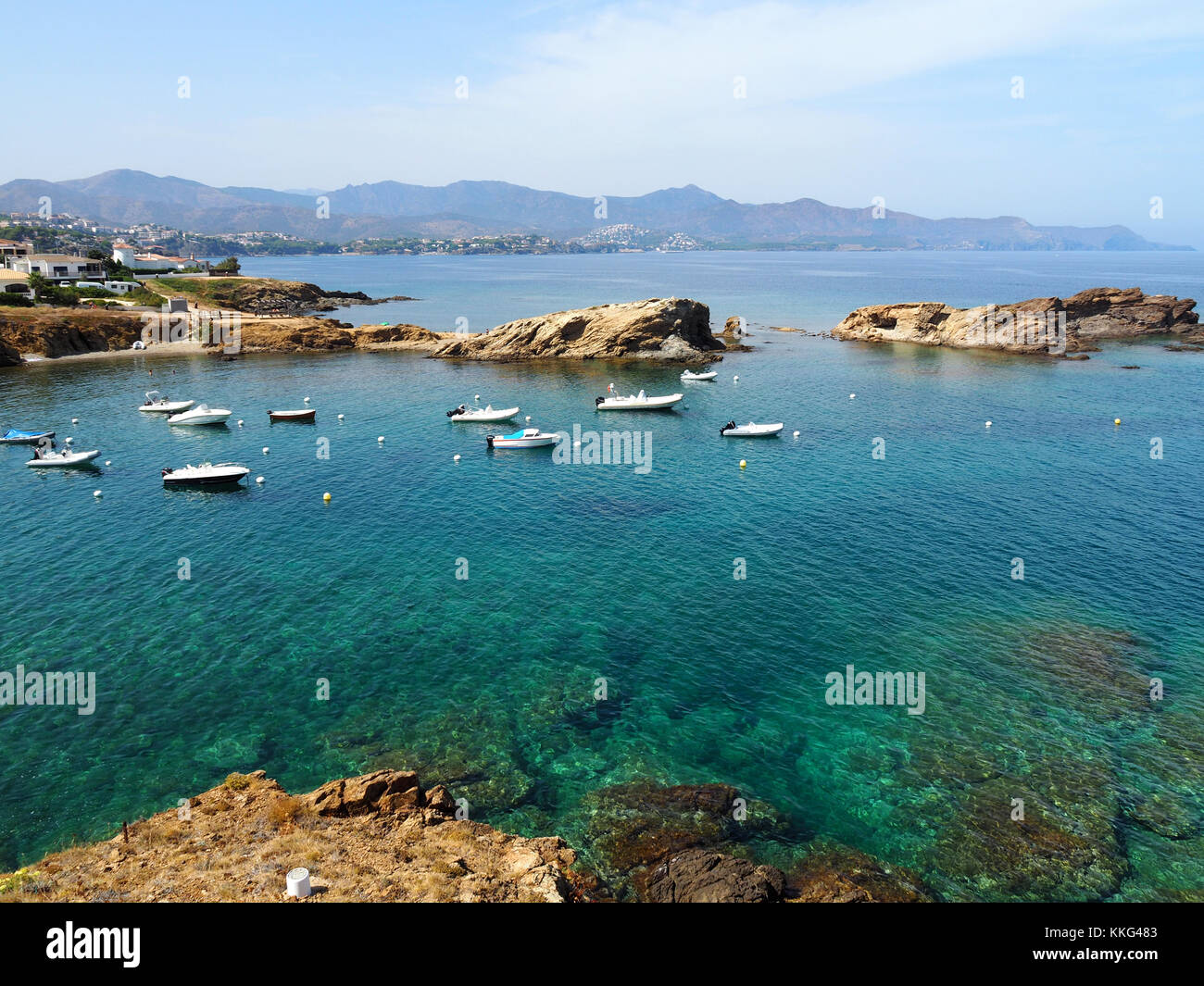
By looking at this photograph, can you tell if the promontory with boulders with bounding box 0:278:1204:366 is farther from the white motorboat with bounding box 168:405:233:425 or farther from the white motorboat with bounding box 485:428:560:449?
the white motorboat with bounding box 485:428:560:449

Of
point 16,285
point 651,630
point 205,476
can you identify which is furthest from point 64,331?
point 651,630

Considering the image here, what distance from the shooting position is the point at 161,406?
81.6 meters

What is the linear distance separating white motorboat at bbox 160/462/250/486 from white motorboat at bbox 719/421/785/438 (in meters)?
47.3

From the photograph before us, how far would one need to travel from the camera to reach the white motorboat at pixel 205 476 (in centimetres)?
5856

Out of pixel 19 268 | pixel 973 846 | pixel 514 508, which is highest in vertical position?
pixel 19 268

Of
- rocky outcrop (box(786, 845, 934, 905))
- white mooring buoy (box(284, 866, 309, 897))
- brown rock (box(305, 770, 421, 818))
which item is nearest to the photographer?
white mooring buoy (box(284, 866, 309, 897))

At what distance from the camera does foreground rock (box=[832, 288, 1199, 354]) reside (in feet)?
410

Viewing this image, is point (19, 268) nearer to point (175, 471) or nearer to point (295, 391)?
point (295, 391)

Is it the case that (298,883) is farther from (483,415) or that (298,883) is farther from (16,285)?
(16,285)

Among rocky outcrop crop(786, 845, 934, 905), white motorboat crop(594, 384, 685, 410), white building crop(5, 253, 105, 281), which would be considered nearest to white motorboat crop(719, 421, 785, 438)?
white motorboat crop(594, 384, 685, 410)

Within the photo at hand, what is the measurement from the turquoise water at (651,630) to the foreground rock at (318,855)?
242 centimetres
